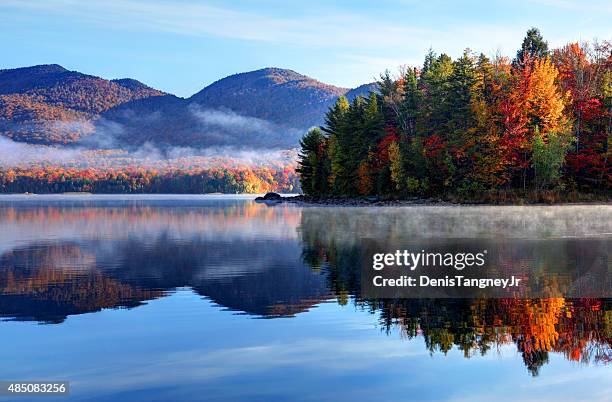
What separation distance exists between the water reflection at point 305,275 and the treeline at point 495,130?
34.9 m

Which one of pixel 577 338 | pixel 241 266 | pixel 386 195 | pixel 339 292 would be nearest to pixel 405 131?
pixel 386 195

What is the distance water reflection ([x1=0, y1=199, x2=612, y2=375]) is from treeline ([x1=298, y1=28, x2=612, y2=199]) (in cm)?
3494

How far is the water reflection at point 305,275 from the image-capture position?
56.9ft

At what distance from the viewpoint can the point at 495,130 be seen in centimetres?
9362

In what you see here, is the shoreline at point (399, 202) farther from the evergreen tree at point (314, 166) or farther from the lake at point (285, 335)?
the lake at point (285, 335)

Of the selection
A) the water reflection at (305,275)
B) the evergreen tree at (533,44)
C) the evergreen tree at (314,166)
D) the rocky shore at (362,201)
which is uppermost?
the evergreen tree at (533,44)

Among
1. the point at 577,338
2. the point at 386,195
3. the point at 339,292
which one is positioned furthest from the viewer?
the point at 386,195

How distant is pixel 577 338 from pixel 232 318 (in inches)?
364

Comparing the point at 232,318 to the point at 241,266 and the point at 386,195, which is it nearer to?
the point at 241,266

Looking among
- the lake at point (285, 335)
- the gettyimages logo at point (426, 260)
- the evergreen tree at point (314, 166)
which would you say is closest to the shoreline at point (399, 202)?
the evergreen tree at point (314, 166)

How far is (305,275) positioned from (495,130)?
231 feet

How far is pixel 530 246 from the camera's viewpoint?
3841 centimetres
